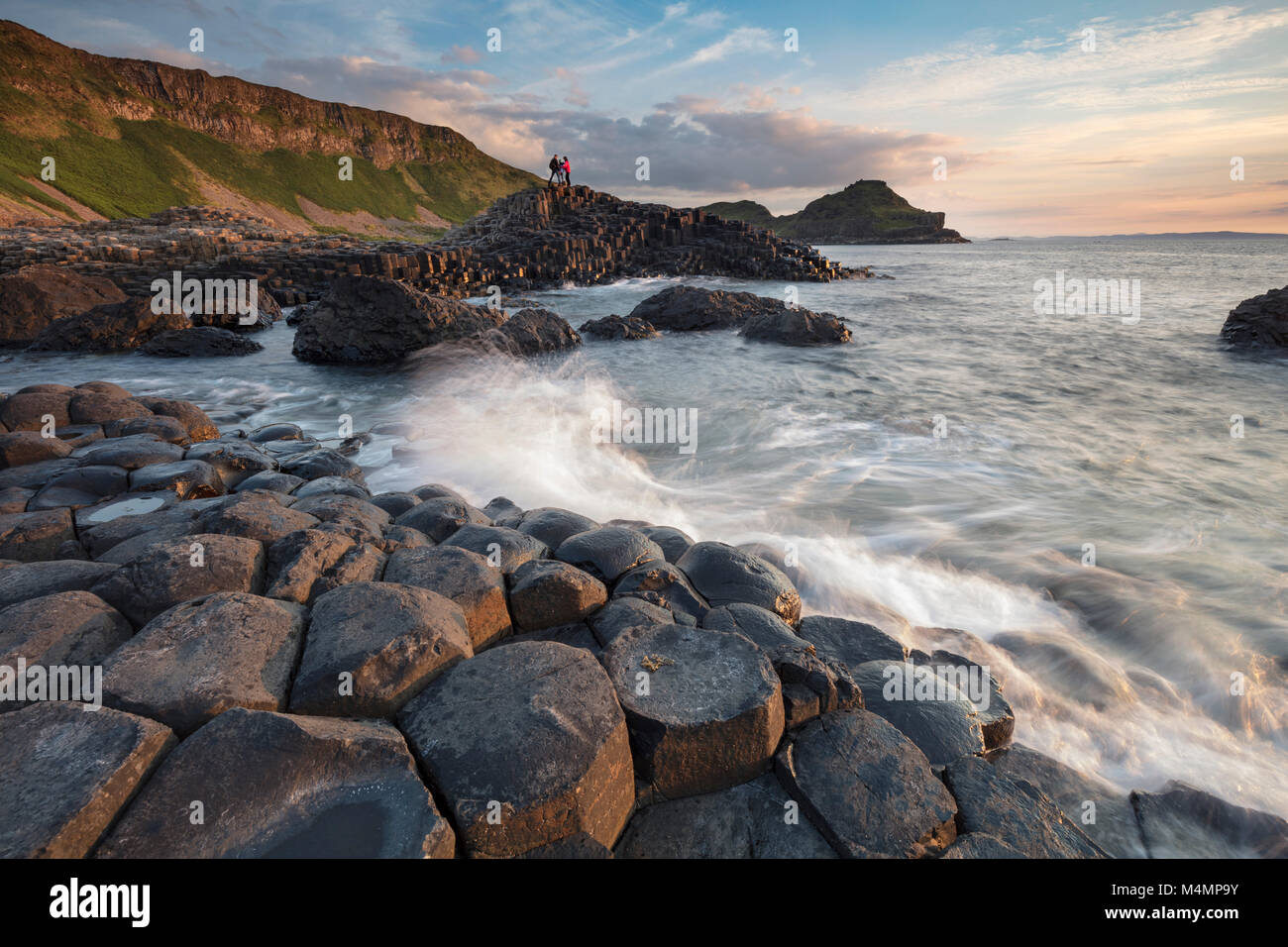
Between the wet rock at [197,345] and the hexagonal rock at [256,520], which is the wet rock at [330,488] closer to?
the hexagonal rock at [256,520]

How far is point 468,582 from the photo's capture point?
3438 millimetres

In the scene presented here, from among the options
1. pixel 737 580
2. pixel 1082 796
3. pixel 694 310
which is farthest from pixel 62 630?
→ pixel 694 310

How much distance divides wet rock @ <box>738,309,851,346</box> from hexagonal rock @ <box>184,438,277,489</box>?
1461 centimetres

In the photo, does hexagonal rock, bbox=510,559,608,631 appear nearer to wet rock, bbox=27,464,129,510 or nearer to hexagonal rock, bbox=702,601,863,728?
hexagonal rock, bbox=702,601,863,728

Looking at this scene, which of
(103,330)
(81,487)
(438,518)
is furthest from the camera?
(103,330)

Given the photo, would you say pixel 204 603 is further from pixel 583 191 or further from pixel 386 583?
pixel 583 191

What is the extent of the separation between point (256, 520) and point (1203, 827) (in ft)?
18.7

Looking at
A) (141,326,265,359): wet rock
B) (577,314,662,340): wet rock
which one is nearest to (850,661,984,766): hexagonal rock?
(577,314,662,340): wet rock

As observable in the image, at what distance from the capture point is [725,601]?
4113 millimetres

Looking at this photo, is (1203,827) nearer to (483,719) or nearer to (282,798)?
(483,719)

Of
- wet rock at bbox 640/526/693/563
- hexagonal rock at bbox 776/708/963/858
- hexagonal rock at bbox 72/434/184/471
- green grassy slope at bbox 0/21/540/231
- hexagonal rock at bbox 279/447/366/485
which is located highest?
green grassy slope at bbox 0/21/540/231

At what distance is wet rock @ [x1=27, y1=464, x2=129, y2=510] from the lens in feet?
16.5

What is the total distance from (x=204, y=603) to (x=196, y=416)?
6825mm
